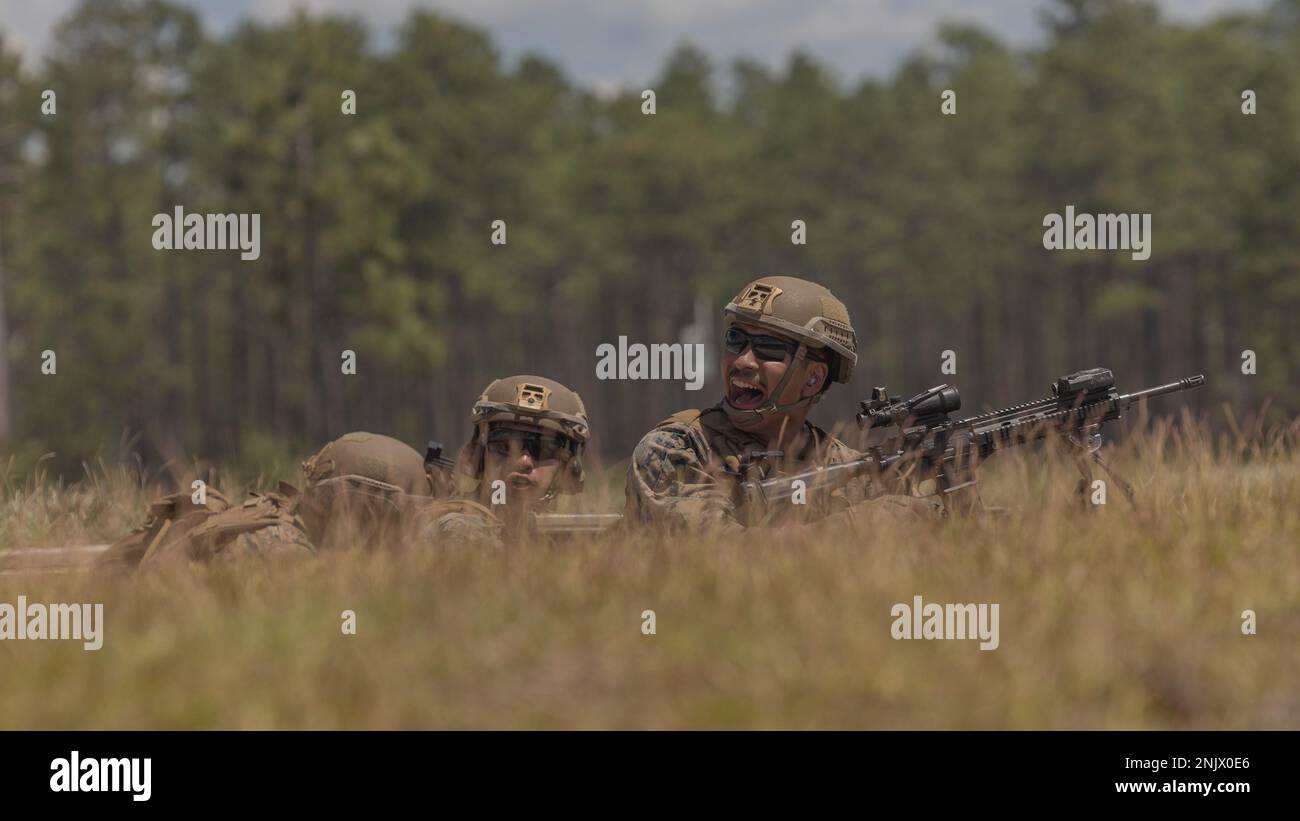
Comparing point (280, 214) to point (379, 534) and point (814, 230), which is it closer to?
point (814, 230)

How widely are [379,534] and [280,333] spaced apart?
3392 centimetres

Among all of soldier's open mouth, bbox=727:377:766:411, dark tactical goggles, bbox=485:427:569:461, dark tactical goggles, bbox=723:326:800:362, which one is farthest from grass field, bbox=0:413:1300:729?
dark tactical goggles, bbox=723:326:800:362

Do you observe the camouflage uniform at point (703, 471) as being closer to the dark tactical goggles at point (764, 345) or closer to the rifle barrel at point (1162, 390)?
the dark tactical goggles at point (764, 345)

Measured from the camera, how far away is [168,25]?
44344 mm

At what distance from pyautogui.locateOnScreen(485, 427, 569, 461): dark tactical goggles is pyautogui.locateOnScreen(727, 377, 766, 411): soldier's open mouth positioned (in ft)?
3.18

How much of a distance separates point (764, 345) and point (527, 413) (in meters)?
1.26

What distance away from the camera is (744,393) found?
22.6 ft

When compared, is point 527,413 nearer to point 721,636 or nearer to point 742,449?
point 742,449

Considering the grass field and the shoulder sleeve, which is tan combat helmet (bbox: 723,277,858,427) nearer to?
the shoulder sleeve

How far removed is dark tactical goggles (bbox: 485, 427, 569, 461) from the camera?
7215 millimetres

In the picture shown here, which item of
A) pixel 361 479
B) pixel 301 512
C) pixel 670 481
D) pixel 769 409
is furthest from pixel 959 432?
Answer: pixel 301 512

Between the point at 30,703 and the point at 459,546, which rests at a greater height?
the point at 459,546

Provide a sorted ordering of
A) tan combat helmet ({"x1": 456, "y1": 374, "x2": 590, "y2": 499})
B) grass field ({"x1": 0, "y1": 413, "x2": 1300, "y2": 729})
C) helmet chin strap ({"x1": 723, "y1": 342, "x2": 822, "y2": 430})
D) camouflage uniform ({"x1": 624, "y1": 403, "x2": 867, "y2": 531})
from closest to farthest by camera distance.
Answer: grass field ({"x1": 0, "y1": 413, "x2": 1300, "y2": 729})
camouflage uniform ({"x1": 624, "y1": 403, "x2": 867, "y2": 531})
helmet chin strap ({"x1": 723, "y1": 342, "x2": 822, "y2": 430})
tan combat helmet ({"x1": 456, "y1": 374, "x2": 590, "y2": 499})
